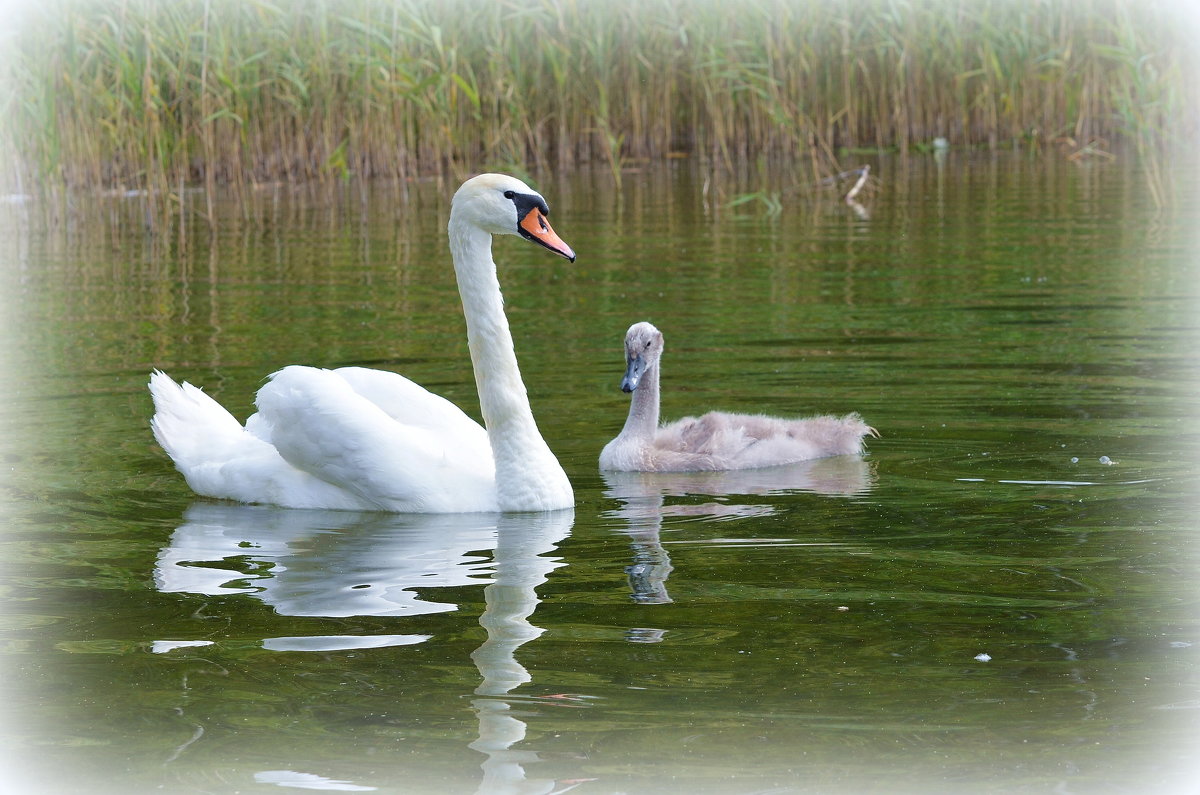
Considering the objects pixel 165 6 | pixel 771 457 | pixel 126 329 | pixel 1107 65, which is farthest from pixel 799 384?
pixel 1107 65

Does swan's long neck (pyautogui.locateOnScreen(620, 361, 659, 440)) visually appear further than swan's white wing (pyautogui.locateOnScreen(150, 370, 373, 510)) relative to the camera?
Yes

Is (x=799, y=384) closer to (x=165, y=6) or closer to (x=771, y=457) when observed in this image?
(x=771, y=457)

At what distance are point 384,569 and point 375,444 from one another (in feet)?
2.71

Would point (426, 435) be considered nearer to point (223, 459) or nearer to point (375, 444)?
point (375, 444)

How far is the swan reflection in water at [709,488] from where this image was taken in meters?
5.69

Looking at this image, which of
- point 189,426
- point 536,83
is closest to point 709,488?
point 189,426

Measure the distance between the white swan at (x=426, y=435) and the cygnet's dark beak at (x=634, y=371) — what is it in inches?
31.6

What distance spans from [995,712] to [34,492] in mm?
4031

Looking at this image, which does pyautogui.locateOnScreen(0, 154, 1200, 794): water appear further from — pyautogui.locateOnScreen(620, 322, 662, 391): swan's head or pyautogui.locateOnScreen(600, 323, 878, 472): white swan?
pyautogui.locateOnScreen(620, 322, 662, 391): swan's head

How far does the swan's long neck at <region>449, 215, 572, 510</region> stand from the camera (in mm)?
5973

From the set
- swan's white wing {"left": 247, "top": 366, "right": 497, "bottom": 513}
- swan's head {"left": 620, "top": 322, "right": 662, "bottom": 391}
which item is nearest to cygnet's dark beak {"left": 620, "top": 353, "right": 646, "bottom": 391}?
swan's head {"left": 620, "top": 322, "right": 662, "bottom": 391}

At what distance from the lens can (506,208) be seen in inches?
233

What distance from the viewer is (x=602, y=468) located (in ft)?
22.5

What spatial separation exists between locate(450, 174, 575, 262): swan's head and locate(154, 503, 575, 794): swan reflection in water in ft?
3.38
